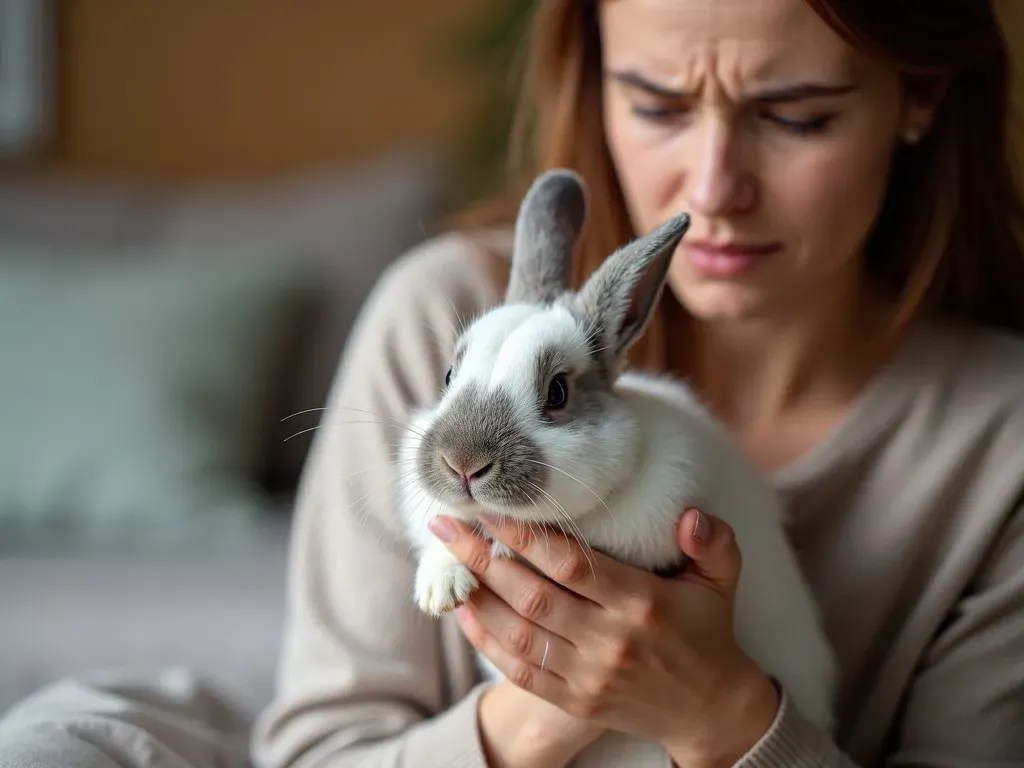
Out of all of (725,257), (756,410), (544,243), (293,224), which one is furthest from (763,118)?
(293,224)

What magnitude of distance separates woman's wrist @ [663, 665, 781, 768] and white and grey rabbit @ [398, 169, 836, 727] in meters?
0.07

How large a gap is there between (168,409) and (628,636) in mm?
1107

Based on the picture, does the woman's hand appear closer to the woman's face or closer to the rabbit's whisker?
the rabbit's whisker

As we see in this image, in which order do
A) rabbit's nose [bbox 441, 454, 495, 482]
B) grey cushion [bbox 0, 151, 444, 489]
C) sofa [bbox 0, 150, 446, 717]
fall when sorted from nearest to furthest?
rabbit's nose [bbox 441, 454, 495, 482]
sofa [bbox 0, 150, 446, 717]
grey cushion [bbox 0, 151, 444, 489]

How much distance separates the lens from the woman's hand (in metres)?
0.84

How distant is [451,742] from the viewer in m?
0.95

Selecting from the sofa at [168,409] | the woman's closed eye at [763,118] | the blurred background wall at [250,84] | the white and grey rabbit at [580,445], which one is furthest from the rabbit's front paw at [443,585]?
the blurred background wall at [250,84]

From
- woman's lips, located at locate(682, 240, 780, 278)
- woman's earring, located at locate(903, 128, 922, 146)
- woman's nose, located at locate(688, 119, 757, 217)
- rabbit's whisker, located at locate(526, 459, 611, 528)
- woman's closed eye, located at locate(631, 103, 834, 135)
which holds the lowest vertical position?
rabbit's whisker, located at locate(526, 459, 611, 528)

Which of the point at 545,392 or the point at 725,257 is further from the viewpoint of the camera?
the point at 725,257

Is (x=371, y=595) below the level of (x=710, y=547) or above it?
below

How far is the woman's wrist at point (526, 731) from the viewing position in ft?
2.99

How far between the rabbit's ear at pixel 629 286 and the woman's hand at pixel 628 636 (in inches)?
6.4

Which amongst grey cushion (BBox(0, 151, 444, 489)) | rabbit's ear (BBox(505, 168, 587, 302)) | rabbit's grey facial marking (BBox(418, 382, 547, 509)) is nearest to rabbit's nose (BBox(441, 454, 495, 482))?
rabbit's grey facial marking (BBox(418, 382, 547, 509))

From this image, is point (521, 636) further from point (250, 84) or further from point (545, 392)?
point (250, 84)
